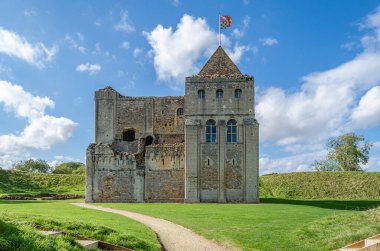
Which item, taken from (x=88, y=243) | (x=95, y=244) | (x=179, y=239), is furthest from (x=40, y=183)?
(x=88, y=243)

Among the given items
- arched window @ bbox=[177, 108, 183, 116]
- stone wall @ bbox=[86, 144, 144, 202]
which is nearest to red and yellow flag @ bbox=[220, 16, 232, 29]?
arched window @ bbox=[177, 108, 183, 116]

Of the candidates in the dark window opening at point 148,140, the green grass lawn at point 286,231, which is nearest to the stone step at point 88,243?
the green grass lawn at point 286,231

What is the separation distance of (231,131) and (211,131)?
1.99 m

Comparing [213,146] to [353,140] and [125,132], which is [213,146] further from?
[353,140]

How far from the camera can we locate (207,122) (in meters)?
39.0

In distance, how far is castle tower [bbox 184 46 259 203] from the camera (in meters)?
37.8

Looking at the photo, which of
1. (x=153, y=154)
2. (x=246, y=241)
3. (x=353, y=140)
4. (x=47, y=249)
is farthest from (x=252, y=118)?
(x=353, y=140)

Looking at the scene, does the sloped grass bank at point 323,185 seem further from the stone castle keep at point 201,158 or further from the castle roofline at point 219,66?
the castle roofline at point 219,66

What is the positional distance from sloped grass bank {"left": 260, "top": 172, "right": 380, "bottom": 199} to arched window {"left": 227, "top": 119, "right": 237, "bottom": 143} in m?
13.0

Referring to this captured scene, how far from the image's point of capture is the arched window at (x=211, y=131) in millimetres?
38656

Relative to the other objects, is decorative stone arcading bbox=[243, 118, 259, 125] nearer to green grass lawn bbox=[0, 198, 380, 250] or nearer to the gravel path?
green grass lawn bbox=[0, 198, 380, 250]

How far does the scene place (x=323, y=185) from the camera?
1914 inches

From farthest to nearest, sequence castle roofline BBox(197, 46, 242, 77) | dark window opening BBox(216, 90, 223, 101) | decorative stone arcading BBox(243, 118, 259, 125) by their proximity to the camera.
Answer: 1. castle roofline BBox(197, 46, 242, 77)
2. dark window opening BBox(216, 90, 223, 101)
3. decorative stone arcading BBox(243, 118, 259, 125)

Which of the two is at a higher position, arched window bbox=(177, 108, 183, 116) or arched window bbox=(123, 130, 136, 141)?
arched window bbox=(177, 108, 183, 116)
